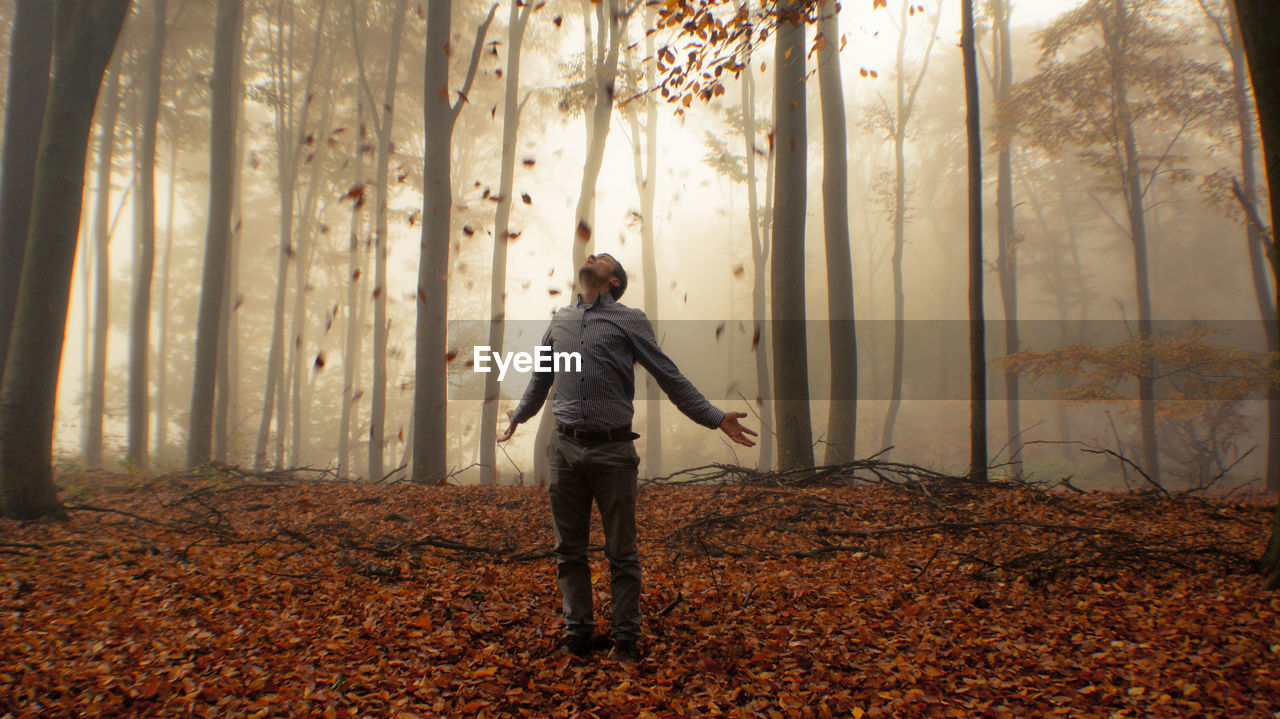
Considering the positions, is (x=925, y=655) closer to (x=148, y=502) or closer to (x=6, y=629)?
(x=6, y=629)

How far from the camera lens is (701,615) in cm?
379

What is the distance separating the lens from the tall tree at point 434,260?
9172mm

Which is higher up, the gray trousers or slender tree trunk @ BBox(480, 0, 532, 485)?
slender tree trunk @ BBox(480, 0, 532, 485)

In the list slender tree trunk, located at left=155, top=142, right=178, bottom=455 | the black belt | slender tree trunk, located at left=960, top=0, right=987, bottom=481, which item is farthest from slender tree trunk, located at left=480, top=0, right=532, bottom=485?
slender tree trunk, located at left=155, top=142, right=178, bottom=455

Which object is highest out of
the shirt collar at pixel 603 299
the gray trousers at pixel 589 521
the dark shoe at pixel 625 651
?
the shirt collar at pixel 603 299

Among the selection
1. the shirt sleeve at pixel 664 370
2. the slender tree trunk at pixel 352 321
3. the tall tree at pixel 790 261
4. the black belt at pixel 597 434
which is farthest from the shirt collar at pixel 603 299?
the slender tree trunk at pixel 352 321

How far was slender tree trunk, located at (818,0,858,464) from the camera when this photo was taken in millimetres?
8844

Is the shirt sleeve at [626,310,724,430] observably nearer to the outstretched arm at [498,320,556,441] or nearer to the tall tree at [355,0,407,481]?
the outstretched arm at [498,320,556,441]

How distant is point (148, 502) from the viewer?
762 cm

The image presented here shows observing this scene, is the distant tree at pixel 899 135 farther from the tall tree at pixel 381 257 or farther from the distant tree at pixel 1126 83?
the tall tree at pixel 381 257

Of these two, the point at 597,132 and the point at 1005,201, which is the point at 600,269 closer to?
the point at 597,132

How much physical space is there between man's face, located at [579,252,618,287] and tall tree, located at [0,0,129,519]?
6.08 m

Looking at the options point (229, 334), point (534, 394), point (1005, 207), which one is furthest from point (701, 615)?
point (229, 334)

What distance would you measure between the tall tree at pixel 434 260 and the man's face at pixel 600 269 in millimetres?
6107
